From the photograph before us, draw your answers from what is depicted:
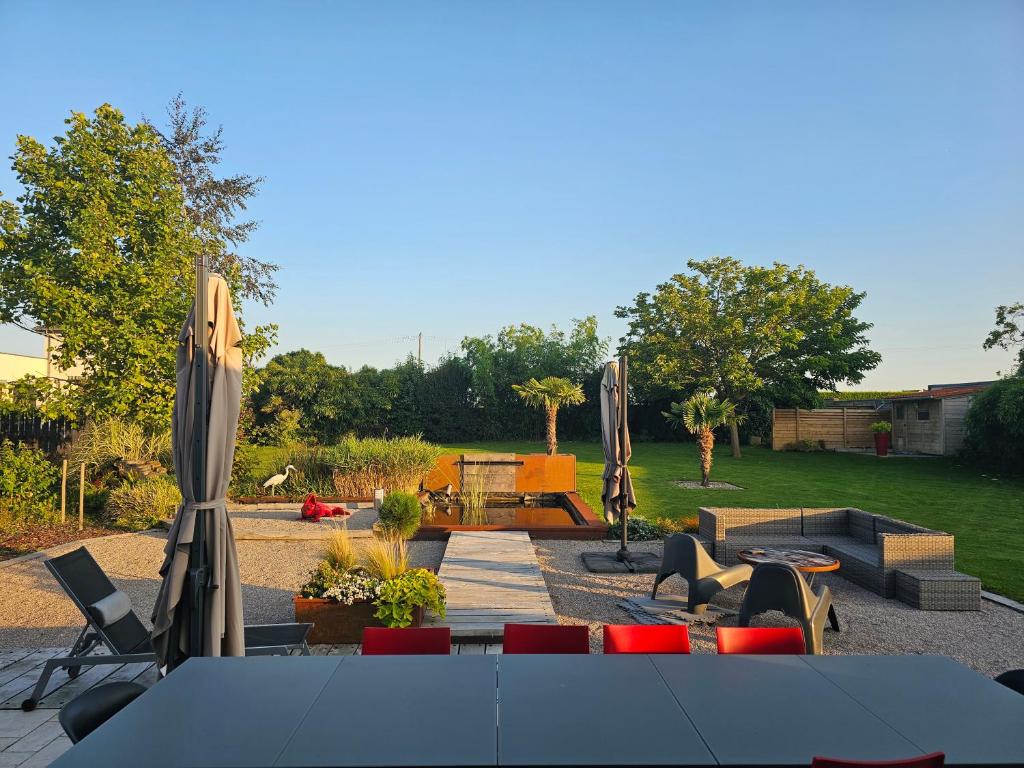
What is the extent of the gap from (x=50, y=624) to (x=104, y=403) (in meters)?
5.60

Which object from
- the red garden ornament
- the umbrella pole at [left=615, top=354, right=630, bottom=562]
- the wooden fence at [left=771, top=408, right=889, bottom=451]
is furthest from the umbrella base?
the wooden fence at [left=771, top=408, right=889, bottom=451]

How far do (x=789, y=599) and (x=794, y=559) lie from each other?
1.30 meters

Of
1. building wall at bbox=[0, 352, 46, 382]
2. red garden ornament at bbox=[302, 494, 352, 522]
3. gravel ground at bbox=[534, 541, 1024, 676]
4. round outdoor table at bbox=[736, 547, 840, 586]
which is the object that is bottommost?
gravel ground at bbox=[534, 541, 1024, 676]

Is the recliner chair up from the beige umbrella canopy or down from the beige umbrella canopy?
down

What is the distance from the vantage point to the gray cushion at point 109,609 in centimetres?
380

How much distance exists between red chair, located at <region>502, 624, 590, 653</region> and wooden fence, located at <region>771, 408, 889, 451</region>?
2182 cm

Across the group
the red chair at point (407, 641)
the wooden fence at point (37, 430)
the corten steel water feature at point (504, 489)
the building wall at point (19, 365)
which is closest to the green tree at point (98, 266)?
the wooden fence at point (37, 430)

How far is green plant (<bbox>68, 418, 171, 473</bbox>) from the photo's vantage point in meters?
9.91

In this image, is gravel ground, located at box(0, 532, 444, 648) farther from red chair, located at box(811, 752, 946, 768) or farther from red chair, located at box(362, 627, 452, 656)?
red chair, located at box(811, 752, 946, 768)

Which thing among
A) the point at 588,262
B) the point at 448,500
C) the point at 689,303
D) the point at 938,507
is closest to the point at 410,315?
the point at 588,262

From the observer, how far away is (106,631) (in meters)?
3.87

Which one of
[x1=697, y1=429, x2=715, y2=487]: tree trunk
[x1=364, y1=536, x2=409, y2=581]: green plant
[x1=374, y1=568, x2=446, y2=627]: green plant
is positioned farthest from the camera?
[x1=697, y1=429, x2=715, y2=487]: tree trunk

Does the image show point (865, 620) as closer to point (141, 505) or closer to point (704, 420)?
point (704, 420)

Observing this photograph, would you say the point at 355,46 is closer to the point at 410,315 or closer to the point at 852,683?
the point at 852,683
